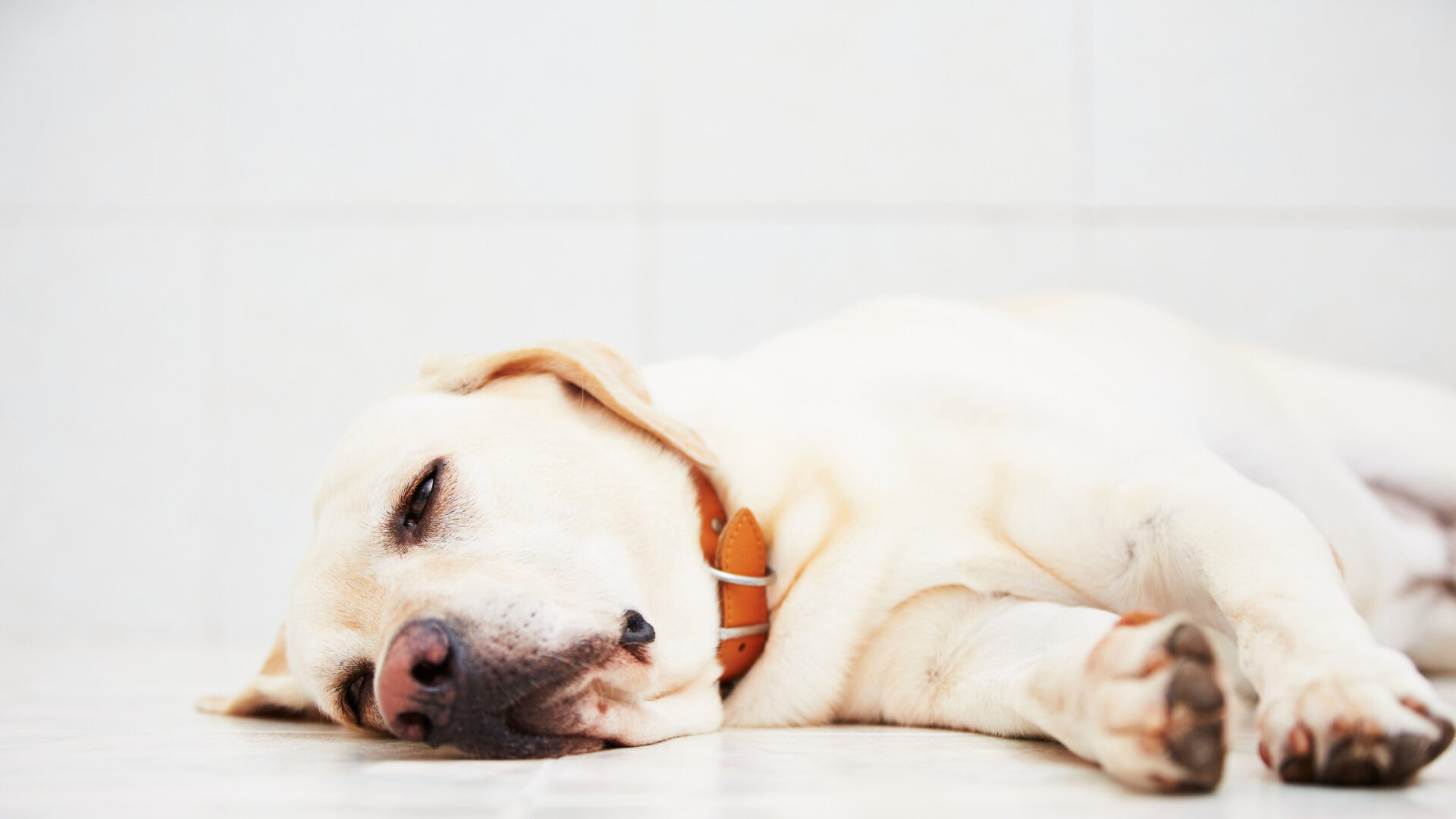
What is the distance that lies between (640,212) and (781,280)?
0.63m

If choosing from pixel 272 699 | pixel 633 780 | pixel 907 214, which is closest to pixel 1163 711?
pixel 633 780

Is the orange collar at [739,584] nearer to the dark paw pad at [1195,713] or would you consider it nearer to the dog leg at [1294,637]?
the dog leg at [1294,637]

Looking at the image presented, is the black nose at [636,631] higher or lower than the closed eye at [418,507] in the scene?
lower

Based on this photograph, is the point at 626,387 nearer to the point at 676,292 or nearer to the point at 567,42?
the point at 676,292

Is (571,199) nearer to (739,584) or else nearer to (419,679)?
(739,584)

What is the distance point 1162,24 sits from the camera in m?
3.96

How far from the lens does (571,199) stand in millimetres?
4023

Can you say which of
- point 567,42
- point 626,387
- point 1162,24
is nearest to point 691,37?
point 567,42

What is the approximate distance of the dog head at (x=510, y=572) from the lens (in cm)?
141

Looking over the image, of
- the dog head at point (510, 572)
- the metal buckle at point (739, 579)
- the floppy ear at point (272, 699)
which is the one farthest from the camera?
the floppy ear at point (272, 699)

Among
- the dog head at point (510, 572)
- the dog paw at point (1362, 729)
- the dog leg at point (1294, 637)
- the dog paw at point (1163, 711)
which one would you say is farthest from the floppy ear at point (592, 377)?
the dog paw at point (1362, 729)

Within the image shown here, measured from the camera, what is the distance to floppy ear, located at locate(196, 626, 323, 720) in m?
1.96

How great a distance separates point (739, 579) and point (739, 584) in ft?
0.05

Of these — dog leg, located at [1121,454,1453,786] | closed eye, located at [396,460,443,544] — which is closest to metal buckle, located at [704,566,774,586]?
closed eye, located at [396,460,443,544]
